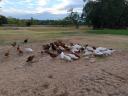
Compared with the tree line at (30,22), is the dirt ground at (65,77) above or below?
above

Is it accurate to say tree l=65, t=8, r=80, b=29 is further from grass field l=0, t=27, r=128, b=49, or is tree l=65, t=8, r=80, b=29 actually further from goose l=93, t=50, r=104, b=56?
goose l=93, t=50, r=104, b=56

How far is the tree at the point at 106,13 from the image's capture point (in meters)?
44.8

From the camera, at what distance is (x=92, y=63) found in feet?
31.0

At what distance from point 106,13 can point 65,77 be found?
36.8 meters

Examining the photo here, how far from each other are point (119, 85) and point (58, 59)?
8.32 feet

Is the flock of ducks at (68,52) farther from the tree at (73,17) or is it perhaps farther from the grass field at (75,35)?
the tree at (73,17)

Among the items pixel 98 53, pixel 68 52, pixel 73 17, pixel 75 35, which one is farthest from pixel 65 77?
pixel 73 17

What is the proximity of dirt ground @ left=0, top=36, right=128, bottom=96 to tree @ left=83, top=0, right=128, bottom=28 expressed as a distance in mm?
35166

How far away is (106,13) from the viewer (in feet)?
146

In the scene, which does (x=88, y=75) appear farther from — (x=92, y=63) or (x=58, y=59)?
(x=58, y=59)

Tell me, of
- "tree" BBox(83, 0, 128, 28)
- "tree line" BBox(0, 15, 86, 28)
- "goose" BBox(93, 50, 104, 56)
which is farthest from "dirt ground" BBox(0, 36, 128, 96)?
"tree line" BBox(0, 15, 86, 28)

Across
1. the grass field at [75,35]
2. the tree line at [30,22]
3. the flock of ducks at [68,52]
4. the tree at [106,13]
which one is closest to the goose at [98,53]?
the flock of ducks at [68,52]

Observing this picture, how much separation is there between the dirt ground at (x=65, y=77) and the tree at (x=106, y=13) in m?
35.2

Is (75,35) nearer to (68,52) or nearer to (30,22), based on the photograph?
(68,52)
